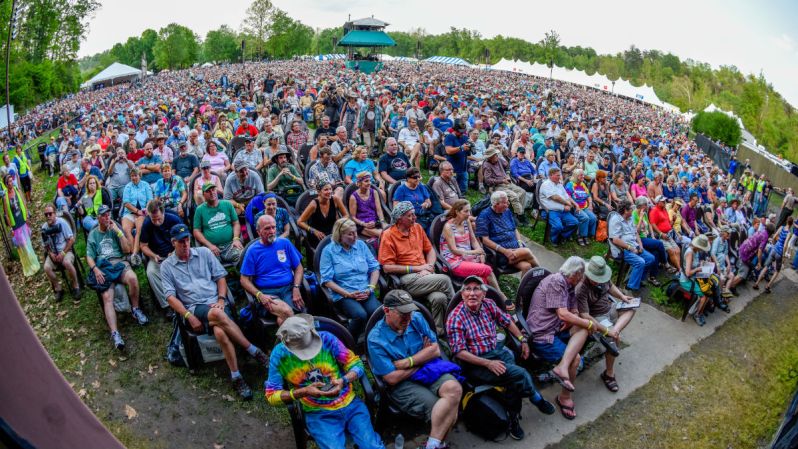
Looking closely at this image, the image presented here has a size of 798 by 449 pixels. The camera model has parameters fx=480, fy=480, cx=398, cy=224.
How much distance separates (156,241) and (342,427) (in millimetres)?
3409

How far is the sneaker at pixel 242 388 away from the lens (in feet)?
14.5

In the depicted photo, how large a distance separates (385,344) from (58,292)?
15.8ft

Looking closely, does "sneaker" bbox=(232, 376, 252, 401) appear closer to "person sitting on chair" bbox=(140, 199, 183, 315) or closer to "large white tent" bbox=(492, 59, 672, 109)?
"person sitting on chair" bbox=(140, 199, 183, 315)

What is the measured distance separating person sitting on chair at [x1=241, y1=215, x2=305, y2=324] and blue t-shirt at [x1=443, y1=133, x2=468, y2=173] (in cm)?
524

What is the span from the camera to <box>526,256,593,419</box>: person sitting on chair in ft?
15.5

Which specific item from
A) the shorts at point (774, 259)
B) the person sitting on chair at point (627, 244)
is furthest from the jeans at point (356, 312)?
the shorts at point (774, 259)

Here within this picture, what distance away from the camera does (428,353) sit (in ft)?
13.1

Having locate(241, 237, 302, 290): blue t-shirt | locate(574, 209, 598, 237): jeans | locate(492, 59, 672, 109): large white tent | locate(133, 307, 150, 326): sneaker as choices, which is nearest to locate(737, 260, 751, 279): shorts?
locate(574, 209, 598, 237): jeans

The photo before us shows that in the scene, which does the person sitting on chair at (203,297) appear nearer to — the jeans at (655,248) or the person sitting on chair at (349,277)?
the person sitting on chair at (349,277)

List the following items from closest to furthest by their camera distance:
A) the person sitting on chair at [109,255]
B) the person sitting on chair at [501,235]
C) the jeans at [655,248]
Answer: the person sitting on chair at [109,255]
the person sitting on chair at [501,235]
the jeans at [655,248]

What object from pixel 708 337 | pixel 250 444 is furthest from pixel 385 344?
pixel 708 337

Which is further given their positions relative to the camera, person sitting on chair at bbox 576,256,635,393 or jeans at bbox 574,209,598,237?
jeans at bbox 574,209,598,237

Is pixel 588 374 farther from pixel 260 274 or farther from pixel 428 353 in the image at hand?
pixel 260 274

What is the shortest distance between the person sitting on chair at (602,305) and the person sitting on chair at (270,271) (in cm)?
295
